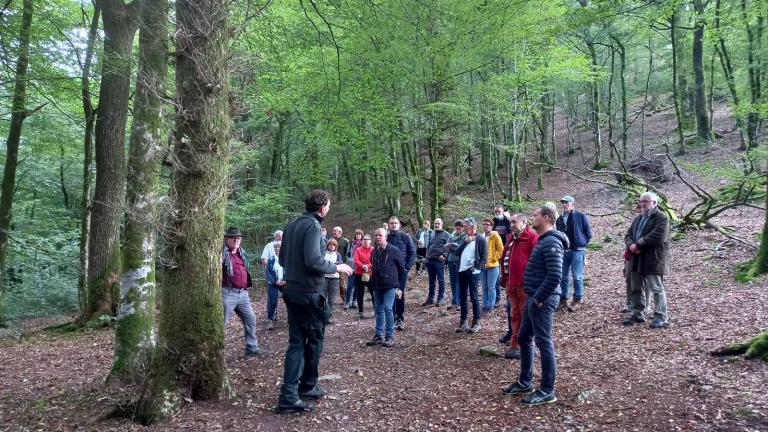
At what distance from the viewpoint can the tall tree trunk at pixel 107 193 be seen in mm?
9125

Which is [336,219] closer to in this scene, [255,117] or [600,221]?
[255,117]

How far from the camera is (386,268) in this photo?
7.08 metres

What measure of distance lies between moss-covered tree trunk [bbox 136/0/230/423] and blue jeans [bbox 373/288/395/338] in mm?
2951

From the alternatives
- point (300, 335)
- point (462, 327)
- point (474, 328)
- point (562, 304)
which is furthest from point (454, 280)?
point (300, 335)

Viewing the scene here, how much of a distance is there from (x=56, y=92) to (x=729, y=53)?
25.2 metres

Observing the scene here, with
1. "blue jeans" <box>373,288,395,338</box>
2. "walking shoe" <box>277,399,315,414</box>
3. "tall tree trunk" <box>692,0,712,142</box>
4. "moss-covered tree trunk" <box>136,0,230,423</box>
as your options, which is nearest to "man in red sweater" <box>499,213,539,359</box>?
"blue jeans" <box>373,288,395,338</box>

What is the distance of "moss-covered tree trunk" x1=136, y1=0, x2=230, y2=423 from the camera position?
4.48 m

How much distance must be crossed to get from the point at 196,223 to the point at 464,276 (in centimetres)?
472

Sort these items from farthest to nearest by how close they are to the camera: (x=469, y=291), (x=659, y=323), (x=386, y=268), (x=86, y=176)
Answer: (x=86, y=176)
(x=469, y=291)
(x=386, y=268)
(x=659, y=323)

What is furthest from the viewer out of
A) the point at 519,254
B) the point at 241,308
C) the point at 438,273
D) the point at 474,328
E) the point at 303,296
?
the point at 438,273

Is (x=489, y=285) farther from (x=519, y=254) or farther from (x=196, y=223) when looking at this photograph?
(x=196, y=223)

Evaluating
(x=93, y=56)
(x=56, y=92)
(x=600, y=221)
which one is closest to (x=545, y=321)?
(x=93, y=56)

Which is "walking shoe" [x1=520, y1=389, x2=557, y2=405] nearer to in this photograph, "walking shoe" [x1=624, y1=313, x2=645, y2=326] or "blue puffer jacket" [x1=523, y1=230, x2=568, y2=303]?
"blue puffer jacket" [x1=523, y1=230, x2=568, y2=303]

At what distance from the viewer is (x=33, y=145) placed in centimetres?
1500
